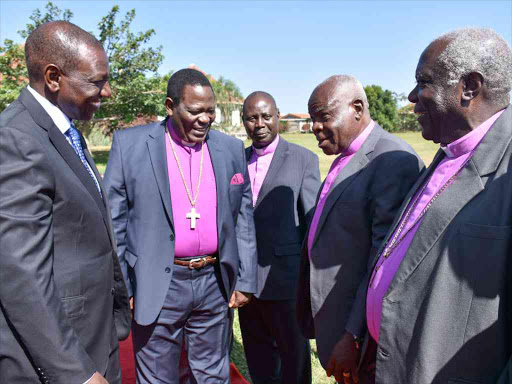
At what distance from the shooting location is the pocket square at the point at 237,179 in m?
3.24

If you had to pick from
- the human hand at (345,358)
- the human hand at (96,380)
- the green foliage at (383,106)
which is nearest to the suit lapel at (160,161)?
the human hand at (96,380)

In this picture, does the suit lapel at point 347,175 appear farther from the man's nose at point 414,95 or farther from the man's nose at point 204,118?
the man's nose at point 204,118

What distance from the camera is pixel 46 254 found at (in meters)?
1.71

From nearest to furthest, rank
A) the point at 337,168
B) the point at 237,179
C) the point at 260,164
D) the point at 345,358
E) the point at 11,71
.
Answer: the point at 345,358, the point at 337,168, the point at 237,179, the point at 260,164, the point at 11,71

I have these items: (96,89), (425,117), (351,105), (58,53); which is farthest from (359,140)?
(58,53)

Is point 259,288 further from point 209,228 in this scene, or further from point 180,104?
point 180,104

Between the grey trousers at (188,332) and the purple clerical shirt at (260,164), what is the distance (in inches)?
38.6

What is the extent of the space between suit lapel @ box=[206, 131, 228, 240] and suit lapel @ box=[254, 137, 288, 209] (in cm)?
59

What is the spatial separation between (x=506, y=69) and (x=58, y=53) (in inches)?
74.9

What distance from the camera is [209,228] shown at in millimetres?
3031

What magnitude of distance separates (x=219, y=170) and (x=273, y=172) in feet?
2.24

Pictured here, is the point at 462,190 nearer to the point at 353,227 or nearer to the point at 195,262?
the point at 353,227

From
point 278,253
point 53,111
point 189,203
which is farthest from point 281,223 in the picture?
point 53,111

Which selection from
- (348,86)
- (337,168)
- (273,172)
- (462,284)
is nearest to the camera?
(462,284)
